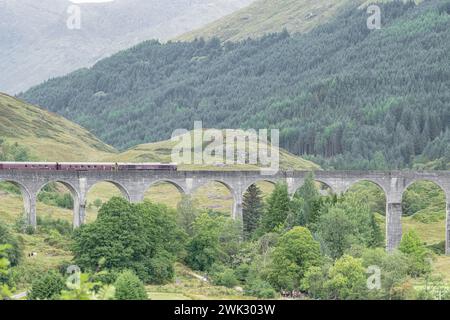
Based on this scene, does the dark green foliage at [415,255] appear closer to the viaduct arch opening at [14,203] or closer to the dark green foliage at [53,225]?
the dark green foliage at [53,225]

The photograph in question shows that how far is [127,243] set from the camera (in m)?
72.0

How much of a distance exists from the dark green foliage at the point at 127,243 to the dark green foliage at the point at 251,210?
1887 centimetres

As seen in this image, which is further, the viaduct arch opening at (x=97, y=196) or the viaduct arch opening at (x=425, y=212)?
the viaduct arch opening at (x=425, y=212)

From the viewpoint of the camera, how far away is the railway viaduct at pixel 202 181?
276 ft

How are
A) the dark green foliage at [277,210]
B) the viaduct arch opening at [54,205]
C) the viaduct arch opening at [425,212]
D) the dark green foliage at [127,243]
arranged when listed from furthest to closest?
the viaduct arch opening at [425,212]
the viaduct arch opening at [54,205]
the dark green foliage at [277,210]
the dark green foliage at [127,243]

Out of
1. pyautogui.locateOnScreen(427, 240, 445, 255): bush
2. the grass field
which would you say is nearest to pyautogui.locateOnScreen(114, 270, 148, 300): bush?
the grass field

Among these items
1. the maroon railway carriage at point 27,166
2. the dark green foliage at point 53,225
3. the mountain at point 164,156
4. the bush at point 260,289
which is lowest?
the bush at point 260,289

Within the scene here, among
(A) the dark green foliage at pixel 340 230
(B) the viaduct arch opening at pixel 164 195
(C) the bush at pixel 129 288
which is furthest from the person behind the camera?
(B) the viaduct arch opening at pixel 164 195

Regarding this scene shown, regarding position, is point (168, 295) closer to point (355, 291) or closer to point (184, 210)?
point (355, 291)

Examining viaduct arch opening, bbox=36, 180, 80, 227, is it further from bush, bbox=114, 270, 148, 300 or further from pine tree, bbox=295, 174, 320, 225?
bush, bbox=114, 270, 148, 300

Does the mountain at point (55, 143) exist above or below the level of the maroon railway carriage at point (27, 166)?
above

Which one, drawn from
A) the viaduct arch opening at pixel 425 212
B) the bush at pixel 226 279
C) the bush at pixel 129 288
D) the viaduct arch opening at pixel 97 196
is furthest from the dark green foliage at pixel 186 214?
the viaduct arch opening at pixel 425 212

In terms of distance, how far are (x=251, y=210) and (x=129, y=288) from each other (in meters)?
42.9
